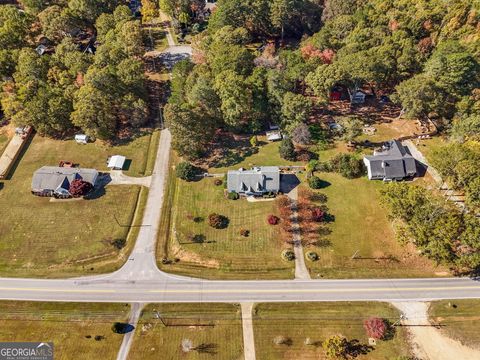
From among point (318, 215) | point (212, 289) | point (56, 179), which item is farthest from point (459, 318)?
point (56, 179)

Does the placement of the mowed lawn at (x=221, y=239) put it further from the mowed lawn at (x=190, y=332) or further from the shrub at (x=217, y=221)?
the mowed lawn at (x=190, y=332)

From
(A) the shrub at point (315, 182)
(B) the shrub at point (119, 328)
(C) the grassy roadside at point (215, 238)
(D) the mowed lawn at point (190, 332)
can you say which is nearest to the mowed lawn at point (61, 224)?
(C) the grassy roadside at point (215, 238)

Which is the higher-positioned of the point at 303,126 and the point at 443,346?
the point at 303,126

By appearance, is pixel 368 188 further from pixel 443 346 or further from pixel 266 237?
pixel 443 346

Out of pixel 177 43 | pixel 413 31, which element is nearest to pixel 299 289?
pixel 413 31

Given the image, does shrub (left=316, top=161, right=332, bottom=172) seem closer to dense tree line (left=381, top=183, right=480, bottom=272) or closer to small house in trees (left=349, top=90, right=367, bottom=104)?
dense tree line (left=381, top=183, right=480, bottom=272)

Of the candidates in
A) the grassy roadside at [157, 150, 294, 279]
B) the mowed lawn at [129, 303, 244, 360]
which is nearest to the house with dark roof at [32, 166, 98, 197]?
the grassy roadside at [157, 150, 294, 279]
